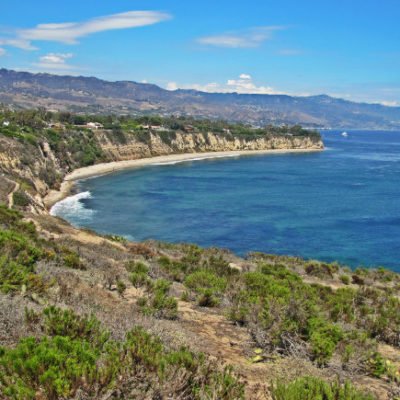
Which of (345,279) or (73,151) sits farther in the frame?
(73,151)

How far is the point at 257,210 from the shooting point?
58.2m

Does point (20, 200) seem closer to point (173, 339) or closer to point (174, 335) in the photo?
point (174, 335)

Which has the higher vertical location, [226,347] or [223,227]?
[226,347]

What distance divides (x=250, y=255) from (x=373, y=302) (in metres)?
Answer: 14.8

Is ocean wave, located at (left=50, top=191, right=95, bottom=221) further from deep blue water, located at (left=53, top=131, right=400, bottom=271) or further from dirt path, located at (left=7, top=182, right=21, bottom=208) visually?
dirt path, located at (left=7, top=182, right=21, bottom=208)

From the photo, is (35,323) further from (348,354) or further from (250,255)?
(250,255)

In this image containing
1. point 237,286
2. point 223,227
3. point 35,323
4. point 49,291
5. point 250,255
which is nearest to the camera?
point 35,323

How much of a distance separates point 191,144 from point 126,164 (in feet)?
126

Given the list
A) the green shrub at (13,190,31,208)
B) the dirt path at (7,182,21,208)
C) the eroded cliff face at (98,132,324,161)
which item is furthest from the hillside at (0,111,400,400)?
the eroded cliff face at (98,132,324,161)

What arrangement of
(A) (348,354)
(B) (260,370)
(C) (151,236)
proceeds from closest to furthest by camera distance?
(B) (260,370) → (A) (348,354) → (C) (151,236)

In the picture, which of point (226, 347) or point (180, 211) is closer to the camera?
point (226, 347)

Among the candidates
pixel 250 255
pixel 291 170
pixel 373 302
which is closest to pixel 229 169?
pixel 291 170

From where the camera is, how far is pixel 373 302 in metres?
18.5

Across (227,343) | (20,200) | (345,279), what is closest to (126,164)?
(20,200)
